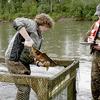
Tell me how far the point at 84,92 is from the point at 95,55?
1.49m

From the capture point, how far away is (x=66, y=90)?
7145mm

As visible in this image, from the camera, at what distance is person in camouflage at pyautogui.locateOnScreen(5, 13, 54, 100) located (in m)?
6.45

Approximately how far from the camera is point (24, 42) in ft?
21.2

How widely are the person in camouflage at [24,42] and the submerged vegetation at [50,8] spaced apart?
48945mm

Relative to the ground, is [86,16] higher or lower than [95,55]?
lower

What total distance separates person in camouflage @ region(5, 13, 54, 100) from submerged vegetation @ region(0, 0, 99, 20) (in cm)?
4894

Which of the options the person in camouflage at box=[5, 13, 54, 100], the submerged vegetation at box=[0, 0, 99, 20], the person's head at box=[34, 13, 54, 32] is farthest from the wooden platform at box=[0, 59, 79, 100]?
the submerged vegetation at box=[0, 0, 99, 20]

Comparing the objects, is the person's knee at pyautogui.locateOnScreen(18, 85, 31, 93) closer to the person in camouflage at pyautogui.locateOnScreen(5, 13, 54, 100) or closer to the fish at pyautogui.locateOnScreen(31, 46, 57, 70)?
the person in camouflage at pyautogui.locateOnScreen(5, 13, 54, 100)

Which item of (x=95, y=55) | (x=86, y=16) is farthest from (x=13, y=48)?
(x=86, y=16)

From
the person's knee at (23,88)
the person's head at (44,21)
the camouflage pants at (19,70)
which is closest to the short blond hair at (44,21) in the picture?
the person's head at (44,21)

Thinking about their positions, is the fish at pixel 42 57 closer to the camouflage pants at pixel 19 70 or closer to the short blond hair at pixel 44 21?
the camouflage pants at pixel 19 70

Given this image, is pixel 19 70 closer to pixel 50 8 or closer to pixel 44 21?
pixel 44 21

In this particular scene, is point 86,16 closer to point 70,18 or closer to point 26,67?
point 70,18

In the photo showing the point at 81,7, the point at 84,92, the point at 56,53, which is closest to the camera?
the point at 84,92
